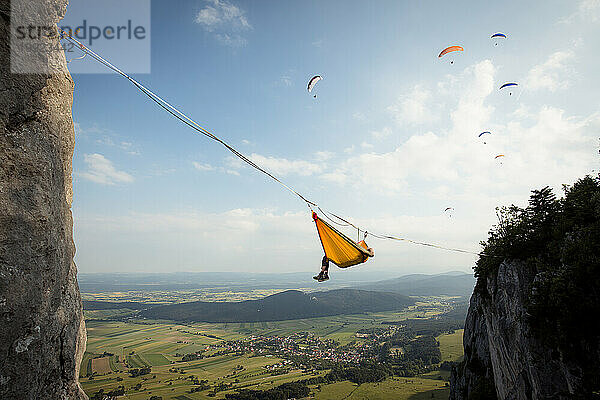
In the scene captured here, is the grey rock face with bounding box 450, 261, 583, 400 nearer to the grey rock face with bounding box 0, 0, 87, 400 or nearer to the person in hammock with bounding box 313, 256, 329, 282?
the person in hammock with bounding box 313, 256, 329, 282

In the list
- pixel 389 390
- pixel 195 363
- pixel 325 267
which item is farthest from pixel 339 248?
pixel 195 363

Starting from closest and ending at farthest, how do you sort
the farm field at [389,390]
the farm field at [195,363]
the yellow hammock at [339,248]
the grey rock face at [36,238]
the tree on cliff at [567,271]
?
the grey rock face at [36,238], the yellow hammock at [339,248], the tree on cliff at [567,271], the farm field at [389,390], the farm field at [195,363]

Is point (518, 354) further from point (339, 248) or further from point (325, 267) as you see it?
point (339, 248)

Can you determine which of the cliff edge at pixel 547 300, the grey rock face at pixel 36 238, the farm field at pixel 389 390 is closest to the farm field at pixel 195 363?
the farm field at pixel 389 390

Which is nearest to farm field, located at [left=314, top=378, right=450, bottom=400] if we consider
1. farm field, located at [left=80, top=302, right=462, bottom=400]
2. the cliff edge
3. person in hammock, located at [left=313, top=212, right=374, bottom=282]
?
farm field, located at [left=80, top=302, right=462, bottom=400]

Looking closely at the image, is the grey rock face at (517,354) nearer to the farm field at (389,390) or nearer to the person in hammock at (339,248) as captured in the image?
the person in hammock at (339,248)

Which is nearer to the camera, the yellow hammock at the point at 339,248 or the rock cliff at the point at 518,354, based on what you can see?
the yellow hammock at the point at 339,248
